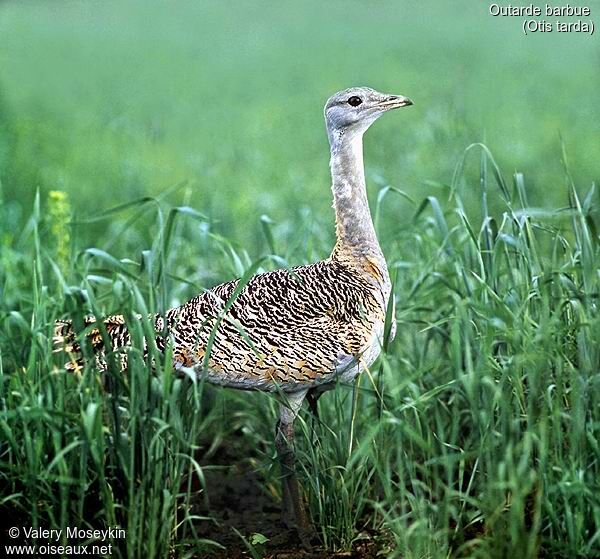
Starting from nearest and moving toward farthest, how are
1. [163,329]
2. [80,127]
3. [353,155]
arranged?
[163,329] → [353,155] → [80,127]

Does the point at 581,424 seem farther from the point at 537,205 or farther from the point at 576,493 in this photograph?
the point at 537,205

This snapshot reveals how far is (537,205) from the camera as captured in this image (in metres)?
7.39

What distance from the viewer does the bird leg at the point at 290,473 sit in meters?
3.77

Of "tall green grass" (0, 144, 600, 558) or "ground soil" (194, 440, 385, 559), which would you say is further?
"ground soil" (194, 440, 385, 559)

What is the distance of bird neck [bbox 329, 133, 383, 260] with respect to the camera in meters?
4.18

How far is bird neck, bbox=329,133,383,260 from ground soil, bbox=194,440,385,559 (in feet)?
3.15

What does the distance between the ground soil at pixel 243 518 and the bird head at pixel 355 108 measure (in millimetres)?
1371

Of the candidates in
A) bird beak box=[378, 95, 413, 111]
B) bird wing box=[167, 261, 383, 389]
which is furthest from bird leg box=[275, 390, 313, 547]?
bird beak box=[378, 95, 413, 111]

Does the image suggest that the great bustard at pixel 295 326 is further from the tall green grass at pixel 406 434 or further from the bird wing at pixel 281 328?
the tall green grass at pixel 406 434

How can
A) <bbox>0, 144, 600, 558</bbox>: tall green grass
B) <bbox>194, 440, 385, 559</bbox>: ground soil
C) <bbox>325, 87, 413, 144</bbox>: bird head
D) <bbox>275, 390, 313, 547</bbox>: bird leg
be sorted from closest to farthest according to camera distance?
<bbox>0, 144, 600, 558</bbox>: tall green grass, <bbox>194, 440, 385, 559</bbox>: ground soil, <bbox>275, 390, 313, 547</bbox>: bird leg, <bbox>325, 87, 413, 144</bbox>: bird head

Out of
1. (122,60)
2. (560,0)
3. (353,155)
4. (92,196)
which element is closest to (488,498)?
(353,155)

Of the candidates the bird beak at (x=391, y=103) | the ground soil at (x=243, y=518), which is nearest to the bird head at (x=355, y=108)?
the bird beak at (x=391, y=103)

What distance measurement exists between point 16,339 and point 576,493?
2123 millimetres

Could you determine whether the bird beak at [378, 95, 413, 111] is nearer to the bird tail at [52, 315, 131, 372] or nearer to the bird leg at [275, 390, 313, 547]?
the bird leg at [275, 390, 313, 547]
